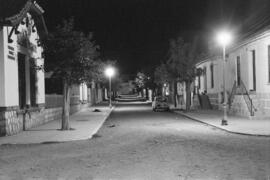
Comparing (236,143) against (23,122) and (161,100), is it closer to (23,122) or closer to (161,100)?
(23,122)

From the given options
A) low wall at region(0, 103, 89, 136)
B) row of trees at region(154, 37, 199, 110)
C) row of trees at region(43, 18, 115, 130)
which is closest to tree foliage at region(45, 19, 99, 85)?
row of trees at region(43, 18, 115, 130)

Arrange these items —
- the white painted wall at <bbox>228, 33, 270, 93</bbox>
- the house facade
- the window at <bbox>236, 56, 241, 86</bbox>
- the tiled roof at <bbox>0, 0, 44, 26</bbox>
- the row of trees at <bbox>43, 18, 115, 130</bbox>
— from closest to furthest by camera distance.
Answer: the tiled roof at <bbox>0, 0, 44, 26</bbox>, the row of trees at <bbox>43, 18, 115, 130</bbox>, the house facade, the white painted wall at <bbox>228, 33, 270, 93</bbox>, the window at <bbox>236, 56, 241, 86</bbox>

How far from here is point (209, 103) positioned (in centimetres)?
3794

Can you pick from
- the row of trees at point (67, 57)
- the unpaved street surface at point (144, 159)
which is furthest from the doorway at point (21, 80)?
the unpaved street surface at point (144, 159)

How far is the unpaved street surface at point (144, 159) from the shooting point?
864cm

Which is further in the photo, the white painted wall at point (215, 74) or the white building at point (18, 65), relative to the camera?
the white painted wall at point (215, 74)

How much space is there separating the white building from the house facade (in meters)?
13.1

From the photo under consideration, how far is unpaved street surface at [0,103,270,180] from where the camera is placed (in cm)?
864

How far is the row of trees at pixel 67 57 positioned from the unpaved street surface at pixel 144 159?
4.59m

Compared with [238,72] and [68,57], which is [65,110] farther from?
[238,72]

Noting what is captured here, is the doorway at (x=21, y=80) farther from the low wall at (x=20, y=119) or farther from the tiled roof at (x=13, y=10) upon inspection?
the tiled roof at (x=13, y=10)

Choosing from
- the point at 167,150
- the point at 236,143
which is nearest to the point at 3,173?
the point at 167,150

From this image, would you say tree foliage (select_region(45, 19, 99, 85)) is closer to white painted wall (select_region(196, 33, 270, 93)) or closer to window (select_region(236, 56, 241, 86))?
white painted wall (select_region(196, 33, 270, 93))

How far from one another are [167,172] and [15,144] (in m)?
7.60
